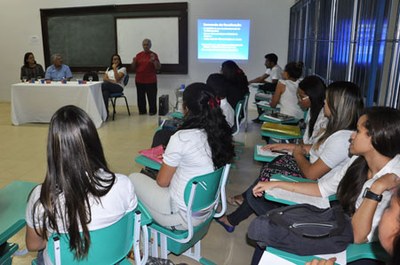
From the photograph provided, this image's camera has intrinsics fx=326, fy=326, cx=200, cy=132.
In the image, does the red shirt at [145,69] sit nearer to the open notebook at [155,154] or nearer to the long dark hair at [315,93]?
the long dark hair at [315,93]

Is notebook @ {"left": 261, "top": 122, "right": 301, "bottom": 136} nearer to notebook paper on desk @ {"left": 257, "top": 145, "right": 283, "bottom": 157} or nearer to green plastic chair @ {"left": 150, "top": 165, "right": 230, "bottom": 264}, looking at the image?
notebook paper on desk @ {"left": 257, "top": 145, "right": 283, "bottom": 157}

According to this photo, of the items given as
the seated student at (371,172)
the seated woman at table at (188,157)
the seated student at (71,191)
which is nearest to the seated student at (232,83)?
the seated woman at table at (188,157)

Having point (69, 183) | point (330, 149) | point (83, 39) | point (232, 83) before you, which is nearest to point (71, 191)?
point (69, 183)

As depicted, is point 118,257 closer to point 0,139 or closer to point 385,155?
point 385,155

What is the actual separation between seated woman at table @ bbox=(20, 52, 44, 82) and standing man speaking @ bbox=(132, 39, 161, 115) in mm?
2002

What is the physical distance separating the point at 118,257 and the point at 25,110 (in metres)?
5.31

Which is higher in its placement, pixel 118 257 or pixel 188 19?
pixel 188 19

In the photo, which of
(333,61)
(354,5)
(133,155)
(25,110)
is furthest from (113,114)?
(354,5)

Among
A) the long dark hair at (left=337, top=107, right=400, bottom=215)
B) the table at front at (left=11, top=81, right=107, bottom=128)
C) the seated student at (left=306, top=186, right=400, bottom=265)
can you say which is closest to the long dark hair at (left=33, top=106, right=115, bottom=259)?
the seated student at (left=306, top=186, right=400, bottom=265)

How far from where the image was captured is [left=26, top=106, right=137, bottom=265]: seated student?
1.20 m

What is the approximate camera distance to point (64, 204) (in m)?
1.21

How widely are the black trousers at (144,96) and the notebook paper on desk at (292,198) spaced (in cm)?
520

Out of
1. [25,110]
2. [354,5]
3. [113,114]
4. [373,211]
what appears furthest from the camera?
[113,114]

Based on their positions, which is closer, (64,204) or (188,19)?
(64,204)
